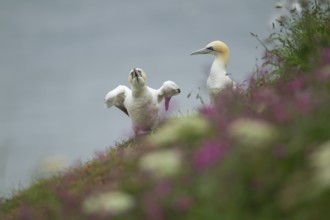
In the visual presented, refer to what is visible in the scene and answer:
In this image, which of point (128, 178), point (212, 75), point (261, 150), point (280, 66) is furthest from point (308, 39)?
point (261, 150)

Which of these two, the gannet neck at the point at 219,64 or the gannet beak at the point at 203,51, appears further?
the gannet beak at the point at 203,51

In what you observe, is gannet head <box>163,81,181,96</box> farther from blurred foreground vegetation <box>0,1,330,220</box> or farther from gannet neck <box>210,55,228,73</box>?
blurred foreground vegetation <box>0,1,330,220</box>

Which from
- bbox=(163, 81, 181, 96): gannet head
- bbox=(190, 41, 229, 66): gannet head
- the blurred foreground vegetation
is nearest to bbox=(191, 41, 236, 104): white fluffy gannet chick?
bbox=(190, 41, 229, 66): gannet head

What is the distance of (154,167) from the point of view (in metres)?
3.25

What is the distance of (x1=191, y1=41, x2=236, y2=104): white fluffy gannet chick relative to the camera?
9.98 m

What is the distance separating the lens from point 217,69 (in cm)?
1016

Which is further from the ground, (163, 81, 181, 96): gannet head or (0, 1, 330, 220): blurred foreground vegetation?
(163, 81, 181, 96): gannet head

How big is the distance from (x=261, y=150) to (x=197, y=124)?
0.43 m

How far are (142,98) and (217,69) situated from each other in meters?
1.38

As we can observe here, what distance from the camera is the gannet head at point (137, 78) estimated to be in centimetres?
993

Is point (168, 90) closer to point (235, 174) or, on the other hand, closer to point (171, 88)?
point (171, 88)

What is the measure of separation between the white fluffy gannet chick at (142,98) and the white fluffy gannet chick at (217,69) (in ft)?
1.99

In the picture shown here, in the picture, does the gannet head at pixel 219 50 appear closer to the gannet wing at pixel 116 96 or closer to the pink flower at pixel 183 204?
the gannet wing at pixel 116 96

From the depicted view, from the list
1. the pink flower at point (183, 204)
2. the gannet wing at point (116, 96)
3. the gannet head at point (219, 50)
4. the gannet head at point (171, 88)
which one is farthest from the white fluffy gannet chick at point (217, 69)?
the pink flower at point (183, 204)
